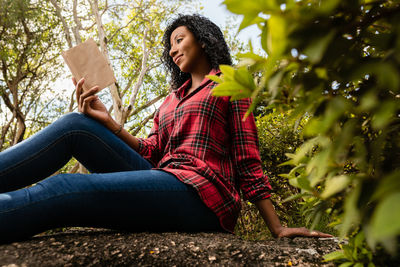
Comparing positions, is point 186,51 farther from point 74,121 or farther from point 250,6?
point 250,6

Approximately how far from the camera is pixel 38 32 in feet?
37.6

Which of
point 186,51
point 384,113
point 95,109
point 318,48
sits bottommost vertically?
point 384,113

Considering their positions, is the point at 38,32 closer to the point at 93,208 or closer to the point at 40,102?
the point at 40,102

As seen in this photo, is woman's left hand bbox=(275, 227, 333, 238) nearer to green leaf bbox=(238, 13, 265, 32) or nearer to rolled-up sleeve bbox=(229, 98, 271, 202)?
rolled-up sleeve bbox=(229, 98, 271, 202)

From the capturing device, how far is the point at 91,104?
2.12 m

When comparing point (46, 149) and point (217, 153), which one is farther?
point (217, 153)

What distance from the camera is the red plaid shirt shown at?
1.74m

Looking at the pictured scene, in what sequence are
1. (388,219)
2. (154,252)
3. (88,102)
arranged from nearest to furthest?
1. (388,219)
2. (154,252)
3. (88,102)

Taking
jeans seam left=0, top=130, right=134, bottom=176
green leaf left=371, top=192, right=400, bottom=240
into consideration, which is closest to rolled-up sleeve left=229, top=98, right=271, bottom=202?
jeans seam left=0, top=130, right=134, bottom=176

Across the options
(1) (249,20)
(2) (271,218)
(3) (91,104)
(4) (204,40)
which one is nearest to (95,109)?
(3) (91,104)

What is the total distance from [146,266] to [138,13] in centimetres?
1150

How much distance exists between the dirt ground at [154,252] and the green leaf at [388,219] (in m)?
0.97

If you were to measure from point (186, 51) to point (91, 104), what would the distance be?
3.01 feet

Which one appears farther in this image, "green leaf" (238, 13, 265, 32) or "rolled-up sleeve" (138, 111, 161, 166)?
"rolled-up sleeve" (138, 111, 161, 166)
